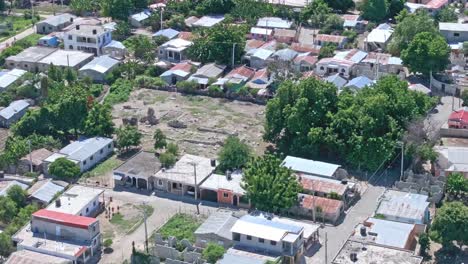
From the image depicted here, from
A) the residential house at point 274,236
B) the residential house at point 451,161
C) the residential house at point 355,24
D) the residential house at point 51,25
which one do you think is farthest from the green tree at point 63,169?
the residential house at point 355,24

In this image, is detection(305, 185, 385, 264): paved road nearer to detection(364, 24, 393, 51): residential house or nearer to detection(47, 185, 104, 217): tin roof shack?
detection(47, 185, 104, 217): tin roof shack

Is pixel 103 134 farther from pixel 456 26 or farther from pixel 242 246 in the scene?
pixel 456 26

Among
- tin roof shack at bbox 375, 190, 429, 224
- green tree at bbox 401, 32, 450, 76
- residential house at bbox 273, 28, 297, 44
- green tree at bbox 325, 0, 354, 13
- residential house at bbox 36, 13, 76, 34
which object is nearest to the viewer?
tin roof shack at bbox 375, 190, 429, 224

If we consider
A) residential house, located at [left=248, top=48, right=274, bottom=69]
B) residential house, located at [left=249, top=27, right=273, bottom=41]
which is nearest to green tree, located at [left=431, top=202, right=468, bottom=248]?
residential house, located at [left=248, top=48, right=274, bottom=69]

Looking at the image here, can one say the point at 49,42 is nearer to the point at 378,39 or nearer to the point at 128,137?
the point at 128,137

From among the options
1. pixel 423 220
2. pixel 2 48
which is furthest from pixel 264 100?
pixel 2 48

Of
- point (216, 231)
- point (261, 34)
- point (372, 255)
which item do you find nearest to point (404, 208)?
point (372, 255)

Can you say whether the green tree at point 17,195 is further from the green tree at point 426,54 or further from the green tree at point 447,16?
the green tree at point 447,16
